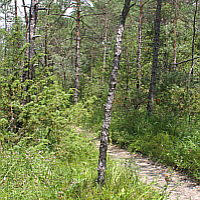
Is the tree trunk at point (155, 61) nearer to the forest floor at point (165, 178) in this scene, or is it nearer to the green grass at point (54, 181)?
the forest floor at point (165, 178)

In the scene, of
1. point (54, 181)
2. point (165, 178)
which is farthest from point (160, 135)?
point (54, 181)

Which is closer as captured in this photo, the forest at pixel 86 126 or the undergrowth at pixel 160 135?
the forest at pixel 86 126

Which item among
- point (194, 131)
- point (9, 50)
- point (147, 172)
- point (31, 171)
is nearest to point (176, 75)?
point (194, 131)

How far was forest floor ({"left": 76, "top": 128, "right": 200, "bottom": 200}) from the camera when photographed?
11.9 ft

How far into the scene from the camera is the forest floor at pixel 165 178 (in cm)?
362

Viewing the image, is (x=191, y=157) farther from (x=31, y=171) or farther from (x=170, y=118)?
(x=31, y=171)

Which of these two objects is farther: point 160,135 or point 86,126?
point 160,135

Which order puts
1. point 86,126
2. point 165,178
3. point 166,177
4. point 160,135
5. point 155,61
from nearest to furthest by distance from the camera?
point 165,178 < point 166,177 < point 86,126 < point 160,135 < point 155,61

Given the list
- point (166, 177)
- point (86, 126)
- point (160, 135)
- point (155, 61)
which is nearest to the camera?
point (166, 177)

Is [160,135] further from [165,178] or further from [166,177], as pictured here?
[165,178]

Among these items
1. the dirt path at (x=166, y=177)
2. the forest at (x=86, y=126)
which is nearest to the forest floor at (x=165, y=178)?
the dirt path at (x=166, y=177)

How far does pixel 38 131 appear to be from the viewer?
4531 mm

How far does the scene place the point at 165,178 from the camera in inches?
110

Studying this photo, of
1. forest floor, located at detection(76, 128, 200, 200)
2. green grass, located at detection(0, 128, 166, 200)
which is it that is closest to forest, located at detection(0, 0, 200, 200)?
green grass, located at detection(0, 128, 166, 200)
